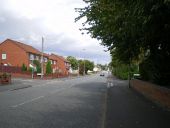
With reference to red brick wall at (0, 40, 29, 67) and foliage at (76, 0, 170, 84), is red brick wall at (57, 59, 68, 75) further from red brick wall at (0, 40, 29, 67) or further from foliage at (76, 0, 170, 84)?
foliage at (76, 0, 170, 84)

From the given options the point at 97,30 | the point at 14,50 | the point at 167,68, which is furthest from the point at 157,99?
the point at 14,50

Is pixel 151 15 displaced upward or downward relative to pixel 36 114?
upward

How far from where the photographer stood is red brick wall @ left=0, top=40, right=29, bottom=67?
91.9 m

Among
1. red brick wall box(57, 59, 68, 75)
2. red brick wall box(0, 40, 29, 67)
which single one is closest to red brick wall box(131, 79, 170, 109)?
red brick wall box(0, 40, 29, 67)

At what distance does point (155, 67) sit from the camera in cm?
2423

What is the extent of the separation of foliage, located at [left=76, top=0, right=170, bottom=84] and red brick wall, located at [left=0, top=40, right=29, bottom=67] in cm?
6459

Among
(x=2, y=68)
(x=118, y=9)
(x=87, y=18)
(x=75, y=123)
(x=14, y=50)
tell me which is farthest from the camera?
(x=14, y=50)

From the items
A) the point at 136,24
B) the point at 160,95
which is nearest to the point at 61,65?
the point at 160,95

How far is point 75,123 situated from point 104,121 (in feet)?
3.69

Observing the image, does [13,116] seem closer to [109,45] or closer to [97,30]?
[97,30]

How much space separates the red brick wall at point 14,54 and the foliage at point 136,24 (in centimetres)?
6459

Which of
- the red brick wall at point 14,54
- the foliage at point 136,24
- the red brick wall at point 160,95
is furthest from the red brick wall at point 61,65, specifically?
the red brick wall at point 160,95

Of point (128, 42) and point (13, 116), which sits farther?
point (128, 42)

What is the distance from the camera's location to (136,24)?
12.1 m
